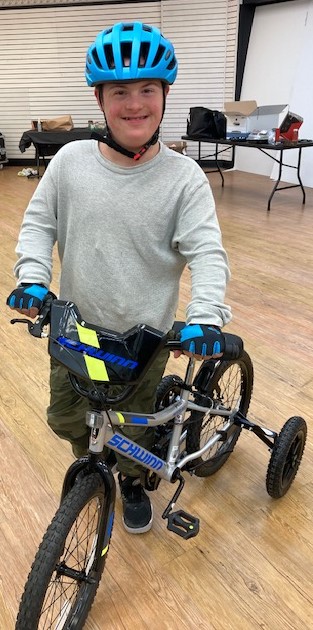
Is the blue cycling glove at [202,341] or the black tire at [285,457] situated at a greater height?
the blue cycling glove at [202,341]

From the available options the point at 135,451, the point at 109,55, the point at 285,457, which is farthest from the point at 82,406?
the point at 109,55

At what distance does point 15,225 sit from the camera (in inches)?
188

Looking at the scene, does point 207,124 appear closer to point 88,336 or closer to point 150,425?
point 150,425

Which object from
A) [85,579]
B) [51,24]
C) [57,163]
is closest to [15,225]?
[57,163]

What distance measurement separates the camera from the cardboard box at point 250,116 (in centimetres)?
546

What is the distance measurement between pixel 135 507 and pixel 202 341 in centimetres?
79

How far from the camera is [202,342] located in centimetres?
96

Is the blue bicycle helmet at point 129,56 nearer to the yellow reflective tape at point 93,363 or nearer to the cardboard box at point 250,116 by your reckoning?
the yellow reflective tape at point 93,363

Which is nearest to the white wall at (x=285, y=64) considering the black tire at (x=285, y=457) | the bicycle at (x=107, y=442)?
the black tire at (x=285, y=457)

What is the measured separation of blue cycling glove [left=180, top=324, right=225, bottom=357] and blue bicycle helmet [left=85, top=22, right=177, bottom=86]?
0.56 metres

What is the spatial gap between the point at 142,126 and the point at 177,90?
23.5 feet

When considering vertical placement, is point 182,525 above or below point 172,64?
below

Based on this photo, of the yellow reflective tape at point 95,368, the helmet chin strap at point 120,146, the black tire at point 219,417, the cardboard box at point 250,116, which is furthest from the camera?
the cardboard box at point 250,116

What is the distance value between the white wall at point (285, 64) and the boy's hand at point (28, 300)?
19.3 ft
